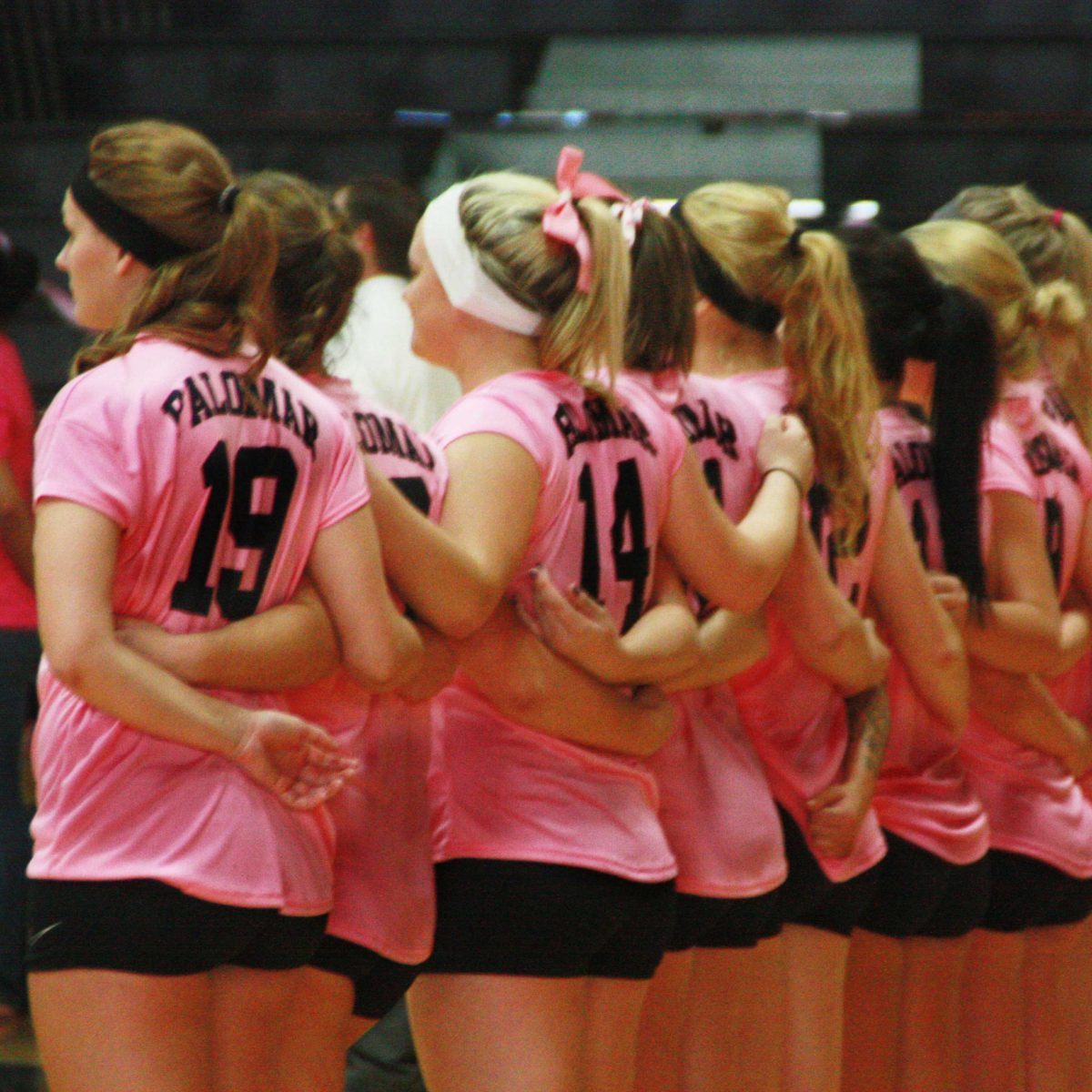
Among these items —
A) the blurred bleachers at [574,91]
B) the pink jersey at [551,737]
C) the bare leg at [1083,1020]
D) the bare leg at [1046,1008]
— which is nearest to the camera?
the pink jersey at [551,737]

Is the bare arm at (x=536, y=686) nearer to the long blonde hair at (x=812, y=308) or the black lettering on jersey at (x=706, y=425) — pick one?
the black lettering on jersey at (x=706, y=425)

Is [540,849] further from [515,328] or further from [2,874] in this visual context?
[2,874]

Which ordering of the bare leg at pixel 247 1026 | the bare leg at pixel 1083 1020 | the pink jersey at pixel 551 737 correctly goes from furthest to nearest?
the bare leg at pixel 1083 1020, the pink jersey at pixel 551 737, the bare leg at pixel 247 1026

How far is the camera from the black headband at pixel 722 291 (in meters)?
2.71

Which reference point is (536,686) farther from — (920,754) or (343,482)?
(920,754)

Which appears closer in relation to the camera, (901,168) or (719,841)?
(719,841)

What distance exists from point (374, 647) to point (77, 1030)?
54 cm

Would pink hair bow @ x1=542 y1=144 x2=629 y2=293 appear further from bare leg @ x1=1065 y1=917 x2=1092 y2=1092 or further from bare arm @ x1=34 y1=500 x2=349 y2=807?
bare leg @ x1=1065 y1=917 x2=1092 y2=1092

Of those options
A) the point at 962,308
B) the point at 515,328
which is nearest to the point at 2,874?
the point at 515,328

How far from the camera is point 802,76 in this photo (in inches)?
284

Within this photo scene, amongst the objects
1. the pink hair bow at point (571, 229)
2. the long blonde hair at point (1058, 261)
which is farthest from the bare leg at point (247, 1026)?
the long blonde hair at point (1058, 261)

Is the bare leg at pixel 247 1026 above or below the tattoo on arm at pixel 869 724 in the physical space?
above

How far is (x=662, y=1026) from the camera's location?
103 inches

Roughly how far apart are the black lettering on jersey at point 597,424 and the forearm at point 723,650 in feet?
1.06
